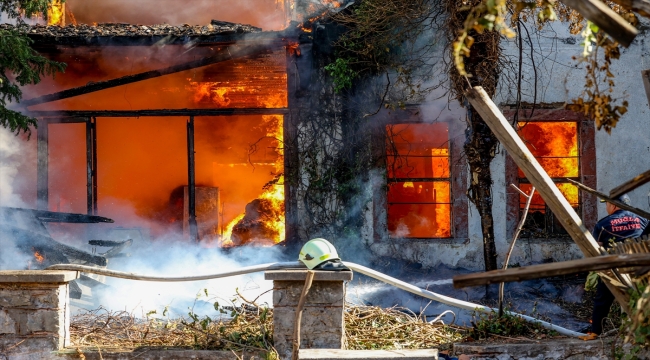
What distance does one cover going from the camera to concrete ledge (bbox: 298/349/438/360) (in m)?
4.99

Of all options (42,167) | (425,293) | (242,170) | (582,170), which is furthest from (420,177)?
(42,167)

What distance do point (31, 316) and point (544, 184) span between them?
4.30m

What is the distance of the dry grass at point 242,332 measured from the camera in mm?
5965

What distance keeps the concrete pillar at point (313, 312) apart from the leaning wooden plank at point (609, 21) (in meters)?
3.43

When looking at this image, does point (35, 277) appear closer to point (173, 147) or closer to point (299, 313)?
point (299, 313)

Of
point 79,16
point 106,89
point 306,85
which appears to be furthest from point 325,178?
point 79,16

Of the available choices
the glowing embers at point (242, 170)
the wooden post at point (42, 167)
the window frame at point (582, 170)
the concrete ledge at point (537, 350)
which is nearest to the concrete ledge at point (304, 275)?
the concrete ledge at point (537, 350)

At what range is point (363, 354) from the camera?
514cm

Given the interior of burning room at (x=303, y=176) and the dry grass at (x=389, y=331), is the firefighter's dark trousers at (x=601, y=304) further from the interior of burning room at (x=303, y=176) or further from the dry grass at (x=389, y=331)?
the dry grass at (x=389, y=331)

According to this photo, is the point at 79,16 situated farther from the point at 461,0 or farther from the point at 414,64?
the point at 461,0

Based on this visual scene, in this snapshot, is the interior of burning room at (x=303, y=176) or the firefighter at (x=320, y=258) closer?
the firefighter at (x=320, y=258)

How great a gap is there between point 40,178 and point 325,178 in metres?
5.41

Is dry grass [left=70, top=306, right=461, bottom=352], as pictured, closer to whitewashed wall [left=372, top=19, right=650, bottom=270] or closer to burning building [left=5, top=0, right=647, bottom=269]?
whitewashed wall [left=372, top=19, right=650, bottom=270]

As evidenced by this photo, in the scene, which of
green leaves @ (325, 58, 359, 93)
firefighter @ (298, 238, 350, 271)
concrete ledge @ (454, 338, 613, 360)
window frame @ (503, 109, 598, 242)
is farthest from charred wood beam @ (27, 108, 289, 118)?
concrete ledge @ (454, 338, 613, 360)
